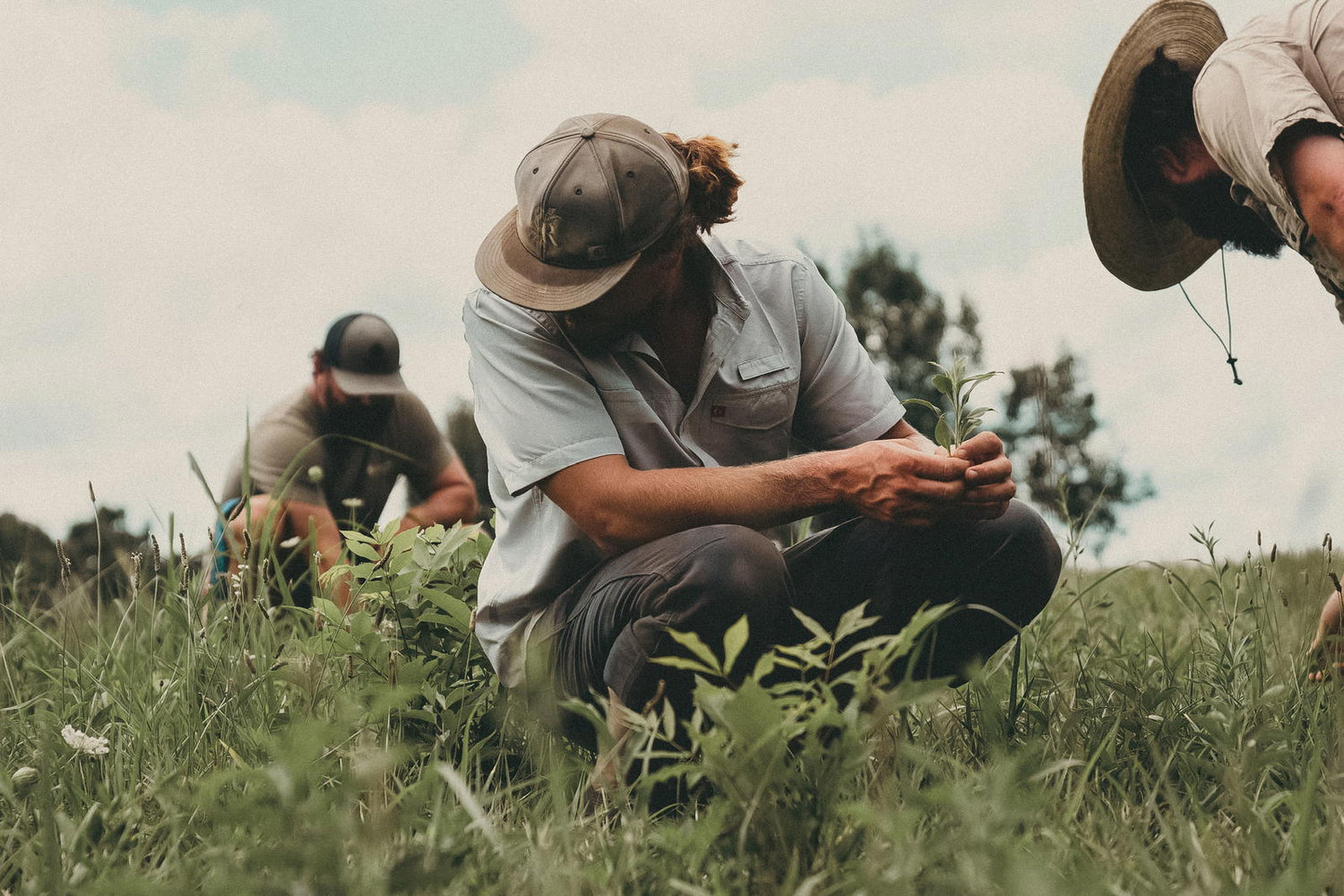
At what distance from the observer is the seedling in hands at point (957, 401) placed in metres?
1.91

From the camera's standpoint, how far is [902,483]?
2.15 metres

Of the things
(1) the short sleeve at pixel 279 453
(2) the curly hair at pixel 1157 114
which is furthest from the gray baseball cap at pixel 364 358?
(2) the curly hair at pixel 1157 114

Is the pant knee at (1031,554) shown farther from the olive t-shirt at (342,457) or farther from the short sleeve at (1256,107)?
the olive t-shirt at (342,457)

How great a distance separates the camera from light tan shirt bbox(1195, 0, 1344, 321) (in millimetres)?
2125

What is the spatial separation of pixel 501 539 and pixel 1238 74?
1.74 meters

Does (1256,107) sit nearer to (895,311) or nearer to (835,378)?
(835,378)

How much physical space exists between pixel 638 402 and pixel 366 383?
3936 millimetres

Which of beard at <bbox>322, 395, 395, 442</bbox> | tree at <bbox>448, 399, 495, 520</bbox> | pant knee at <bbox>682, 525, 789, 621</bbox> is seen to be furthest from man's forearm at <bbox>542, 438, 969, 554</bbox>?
tree at <bbox>448, 399, 495, 520</bbox>

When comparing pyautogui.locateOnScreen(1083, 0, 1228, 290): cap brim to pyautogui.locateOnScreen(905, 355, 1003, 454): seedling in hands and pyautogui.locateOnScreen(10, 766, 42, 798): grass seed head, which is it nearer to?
pyautogui.locateOnScreen(905, 355, 1003, 454): seedling in hands

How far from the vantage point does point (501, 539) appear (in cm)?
250

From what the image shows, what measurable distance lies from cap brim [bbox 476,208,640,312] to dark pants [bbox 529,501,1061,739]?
496 mm

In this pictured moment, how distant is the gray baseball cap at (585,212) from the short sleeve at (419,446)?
3954 millimetres

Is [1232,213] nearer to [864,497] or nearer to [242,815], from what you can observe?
[864,497]

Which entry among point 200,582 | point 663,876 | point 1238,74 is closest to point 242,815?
point 663,876
